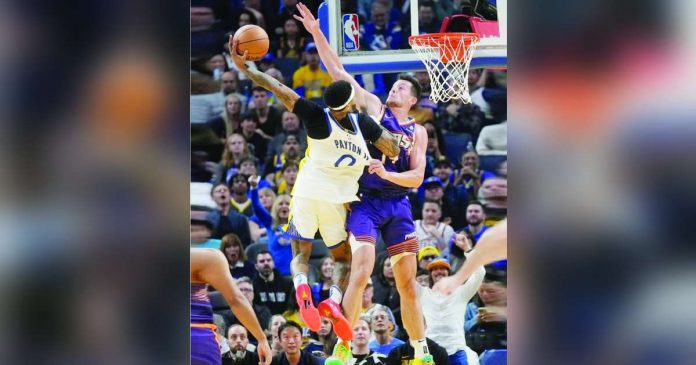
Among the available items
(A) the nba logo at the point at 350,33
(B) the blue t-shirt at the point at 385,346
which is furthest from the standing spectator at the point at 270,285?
(A) the nba logo at the point at 350,33

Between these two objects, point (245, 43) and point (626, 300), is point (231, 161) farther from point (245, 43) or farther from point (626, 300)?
point (626, 300)

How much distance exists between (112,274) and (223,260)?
893mm

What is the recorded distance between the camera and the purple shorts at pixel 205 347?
490cm

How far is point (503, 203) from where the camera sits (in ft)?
15.8

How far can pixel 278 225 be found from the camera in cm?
488

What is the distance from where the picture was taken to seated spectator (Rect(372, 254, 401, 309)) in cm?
481

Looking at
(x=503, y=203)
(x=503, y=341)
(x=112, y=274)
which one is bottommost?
(x=503, y=341)

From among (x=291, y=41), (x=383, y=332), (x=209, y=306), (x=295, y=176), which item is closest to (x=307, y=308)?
(x=383, y=332)

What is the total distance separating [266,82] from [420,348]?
1973 millimetres

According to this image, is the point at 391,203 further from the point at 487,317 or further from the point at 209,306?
the point at 209,306

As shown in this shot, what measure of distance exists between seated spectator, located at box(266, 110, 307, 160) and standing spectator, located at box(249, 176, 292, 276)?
24 cm

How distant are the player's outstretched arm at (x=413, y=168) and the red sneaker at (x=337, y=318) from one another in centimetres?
87

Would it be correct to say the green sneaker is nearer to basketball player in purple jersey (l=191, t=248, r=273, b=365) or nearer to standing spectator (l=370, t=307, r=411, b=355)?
standing spectator (l=370, t=307, r=411, b=355)

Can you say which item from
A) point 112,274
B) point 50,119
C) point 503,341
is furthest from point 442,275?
point 50,119
